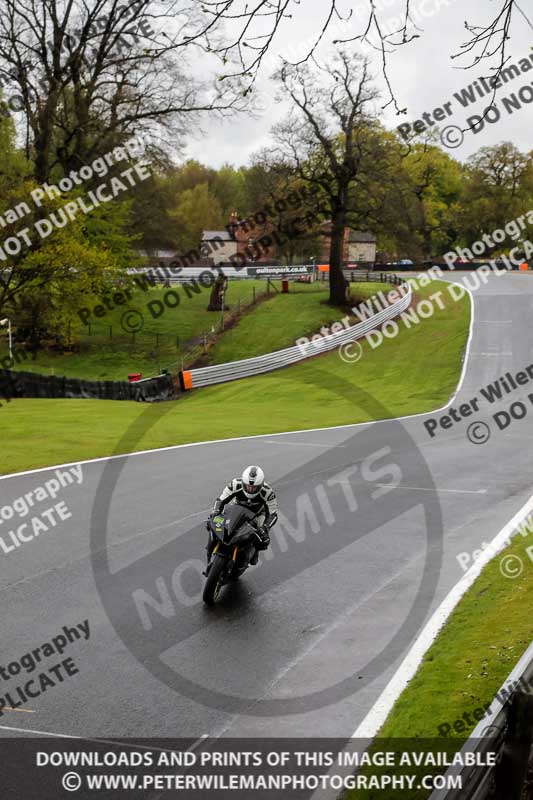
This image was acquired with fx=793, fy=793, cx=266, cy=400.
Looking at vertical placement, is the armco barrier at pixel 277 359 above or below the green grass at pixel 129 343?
below

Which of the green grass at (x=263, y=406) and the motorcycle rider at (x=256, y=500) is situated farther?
the green grass at (x=263, y=406)

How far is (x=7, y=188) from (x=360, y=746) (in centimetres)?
3133

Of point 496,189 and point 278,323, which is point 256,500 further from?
point 496,189

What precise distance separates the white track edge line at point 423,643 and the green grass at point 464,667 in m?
0.07

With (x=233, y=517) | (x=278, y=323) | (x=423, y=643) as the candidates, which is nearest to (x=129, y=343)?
(x=278, y=323)

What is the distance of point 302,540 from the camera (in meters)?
11.7

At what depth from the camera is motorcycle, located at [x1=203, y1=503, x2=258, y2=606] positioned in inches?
358

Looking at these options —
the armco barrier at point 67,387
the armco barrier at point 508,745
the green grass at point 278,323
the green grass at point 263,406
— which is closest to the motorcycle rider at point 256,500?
the armco barrier at point 508,745

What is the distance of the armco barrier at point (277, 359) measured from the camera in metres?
35.8

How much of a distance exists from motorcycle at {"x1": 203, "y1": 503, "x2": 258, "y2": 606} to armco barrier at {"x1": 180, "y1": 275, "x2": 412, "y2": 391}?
2578 cm

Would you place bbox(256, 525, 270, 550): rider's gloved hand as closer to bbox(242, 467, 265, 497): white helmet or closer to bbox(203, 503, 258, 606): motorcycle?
bbox(203, 503, 258, 606): motorcycle

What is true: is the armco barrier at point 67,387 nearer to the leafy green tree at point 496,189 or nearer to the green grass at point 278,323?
the green grass at point 278,323

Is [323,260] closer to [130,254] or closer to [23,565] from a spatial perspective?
[130,254]

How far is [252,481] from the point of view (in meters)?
9.58
